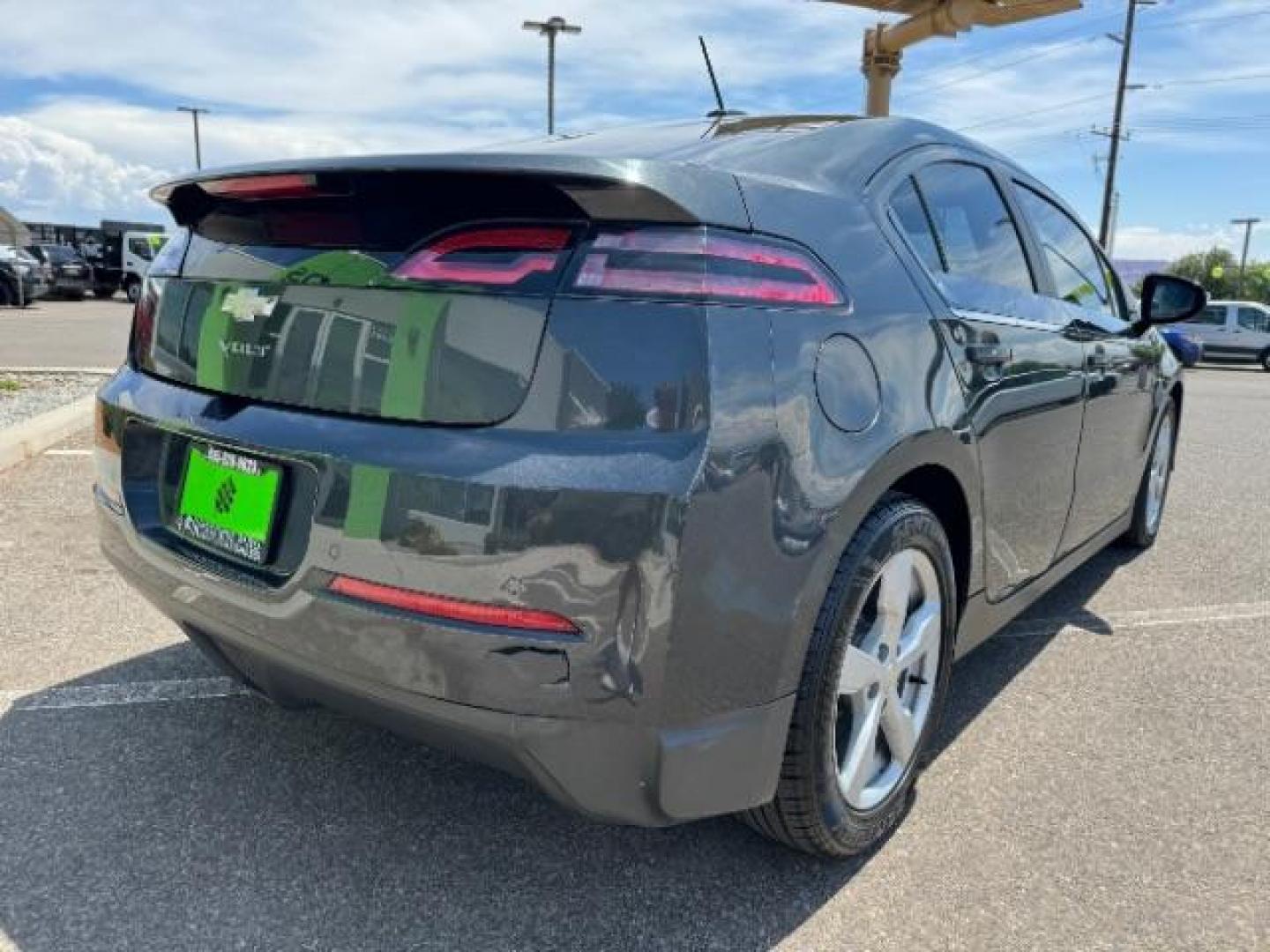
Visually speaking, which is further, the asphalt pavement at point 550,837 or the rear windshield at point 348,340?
the asphalt pavement at point 550,837

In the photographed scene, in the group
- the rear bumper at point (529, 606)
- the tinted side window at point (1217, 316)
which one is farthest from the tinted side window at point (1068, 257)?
the tinted side window at point (1217, 316)

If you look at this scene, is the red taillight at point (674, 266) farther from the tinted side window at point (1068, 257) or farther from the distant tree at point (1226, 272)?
the distant tree at point (1226, 272)

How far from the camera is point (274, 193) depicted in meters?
2.02

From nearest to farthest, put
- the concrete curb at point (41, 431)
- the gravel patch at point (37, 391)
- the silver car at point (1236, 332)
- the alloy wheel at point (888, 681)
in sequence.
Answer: the alloy wheel at point (888, 681), the concrete curb at point (41, 431), the gravel patch at point (37, 391), the silver car at point (1236, 332)

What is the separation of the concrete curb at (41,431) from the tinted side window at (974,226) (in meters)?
4.37

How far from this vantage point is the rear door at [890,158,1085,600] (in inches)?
93.4

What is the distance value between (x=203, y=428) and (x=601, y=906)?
1.22 meters

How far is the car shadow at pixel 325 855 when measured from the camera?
1921 millimetres

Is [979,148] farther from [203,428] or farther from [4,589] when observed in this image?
[4,589]

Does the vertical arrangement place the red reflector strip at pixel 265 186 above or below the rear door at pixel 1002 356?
above

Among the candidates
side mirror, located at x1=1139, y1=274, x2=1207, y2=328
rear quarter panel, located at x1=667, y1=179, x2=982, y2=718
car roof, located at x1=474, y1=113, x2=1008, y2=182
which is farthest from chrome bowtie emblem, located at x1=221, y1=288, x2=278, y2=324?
side mirror, located at x1=1139, y1=274, x2=1207, y2=328

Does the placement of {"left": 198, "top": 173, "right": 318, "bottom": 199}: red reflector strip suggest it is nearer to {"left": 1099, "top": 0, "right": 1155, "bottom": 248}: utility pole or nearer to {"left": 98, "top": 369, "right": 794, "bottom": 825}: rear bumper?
{"left": 98, "top": 369, "right": 794, "bottom": 825}: rear bumper

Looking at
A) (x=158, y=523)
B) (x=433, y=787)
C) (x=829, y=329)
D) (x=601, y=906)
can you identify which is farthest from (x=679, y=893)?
(x=158, y=523)

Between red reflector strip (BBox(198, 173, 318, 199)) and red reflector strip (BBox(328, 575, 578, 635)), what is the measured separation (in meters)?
0.76
